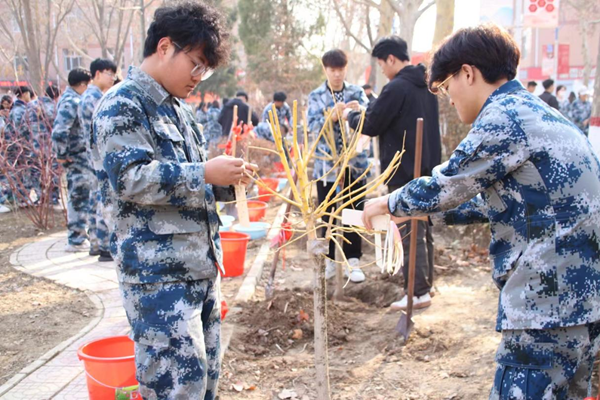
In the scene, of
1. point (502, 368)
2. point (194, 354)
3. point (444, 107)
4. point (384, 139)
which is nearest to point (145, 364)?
point (194, 354)

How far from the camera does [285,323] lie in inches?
180

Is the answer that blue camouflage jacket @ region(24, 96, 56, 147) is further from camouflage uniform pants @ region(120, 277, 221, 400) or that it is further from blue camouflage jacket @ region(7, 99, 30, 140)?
camouflage uniform pants @ region(120, 277, 221, 400)

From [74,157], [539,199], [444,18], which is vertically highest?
[444,18]

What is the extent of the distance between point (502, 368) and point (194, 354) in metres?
1.16

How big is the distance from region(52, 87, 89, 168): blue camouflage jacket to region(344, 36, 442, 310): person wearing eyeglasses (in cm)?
351

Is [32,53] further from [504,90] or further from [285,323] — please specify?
[504,90]

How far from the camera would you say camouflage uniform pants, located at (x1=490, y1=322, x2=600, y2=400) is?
1943 millimetres

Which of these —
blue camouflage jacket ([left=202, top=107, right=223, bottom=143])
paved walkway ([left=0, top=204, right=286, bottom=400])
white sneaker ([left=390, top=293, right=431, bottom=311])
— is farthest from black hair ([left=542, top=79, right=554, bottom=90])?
white sneaker ([left=390, top=293, right=431, bottom=311])

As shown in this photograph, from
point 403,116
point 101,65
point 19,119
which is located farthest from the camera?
point 19,119

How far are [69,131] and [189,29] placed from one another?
4915 mm

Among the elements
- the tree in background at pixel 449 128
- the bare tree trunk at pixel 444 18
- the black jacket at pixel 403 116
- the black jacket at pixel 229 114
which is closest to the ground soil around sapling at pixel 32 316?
the black jacket at pixel 403 116

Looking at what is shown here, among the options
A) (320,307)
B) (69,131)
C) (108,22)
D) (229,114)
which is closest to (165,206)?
(320,307)

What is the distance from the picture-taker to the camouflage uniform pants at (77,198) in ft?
22.3

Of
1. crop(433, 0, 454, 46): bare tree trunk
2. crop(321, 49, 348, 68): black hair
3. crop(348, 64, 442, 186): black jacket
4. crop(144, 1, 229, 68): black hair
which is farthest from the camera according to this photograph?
crop(433, 0, 454, 46): bare tree trunk
